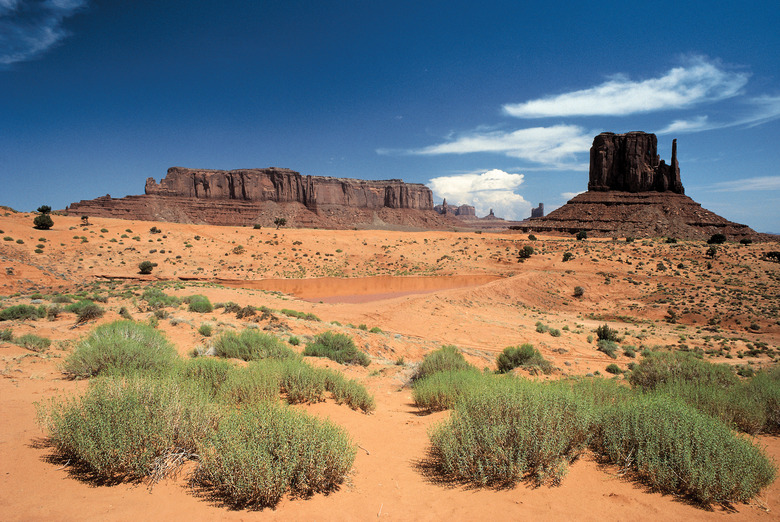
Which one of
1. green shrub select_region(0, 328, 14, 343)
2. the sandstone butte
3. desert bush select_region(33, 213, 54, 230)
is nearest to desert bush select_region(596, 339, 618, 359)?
green shrub select_region(0, 328, 14, 343)

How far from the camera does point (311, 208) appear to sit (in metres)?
133

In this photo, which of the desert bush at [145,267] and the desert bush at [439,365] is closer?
the desert bush at [439,365]

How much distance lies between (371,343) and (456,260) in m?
31.4

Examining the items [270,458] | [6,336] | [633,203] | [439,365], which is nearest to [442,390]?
[439,365]

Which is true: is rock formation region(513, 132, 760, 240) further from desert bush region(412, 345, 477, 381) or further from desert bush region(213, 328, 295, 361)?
desert bush region(213, 328, 295, 361)

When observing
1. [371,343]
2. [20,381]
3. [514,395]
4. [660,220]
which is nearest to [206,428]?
[514,395]

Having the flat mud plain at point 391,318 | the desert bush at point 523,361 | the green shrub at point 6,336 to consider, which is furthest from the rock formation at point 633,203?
the green shrub at point 6,336

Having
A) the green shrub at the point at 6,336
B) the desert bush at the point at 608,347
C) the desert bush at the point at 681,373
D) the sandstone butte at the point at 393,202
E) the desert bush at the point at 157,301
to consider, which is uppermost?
the sandstone butte at the point at 393,202

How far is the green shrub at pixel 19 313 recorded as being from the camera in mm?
10906

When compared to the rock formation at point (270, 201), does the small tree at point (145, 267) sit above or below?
below

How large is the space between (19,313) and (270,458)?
12.5 m

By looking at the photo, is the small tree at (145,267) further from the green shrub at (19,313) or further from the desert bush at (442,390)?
the desert bush at (442,390)

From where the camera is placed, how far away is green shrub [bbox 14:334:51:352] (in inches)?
340

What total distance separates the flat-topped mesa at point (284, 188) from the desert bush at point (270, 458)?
5084 inches
